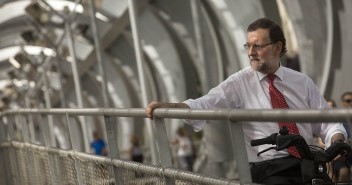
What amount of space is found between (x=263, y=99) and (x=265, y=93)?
0.19 feet

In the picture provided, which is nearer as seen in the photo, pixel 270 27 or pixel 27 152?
pixel 270 27

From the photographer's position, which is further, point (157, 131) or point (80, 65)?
point (80, 65)

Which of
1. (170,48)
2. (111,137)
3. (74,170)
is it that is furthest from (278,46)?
(170,48)

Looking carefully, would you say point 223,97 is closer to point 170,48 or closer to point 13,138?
point 13,138

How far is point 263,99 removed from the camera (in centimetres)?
605

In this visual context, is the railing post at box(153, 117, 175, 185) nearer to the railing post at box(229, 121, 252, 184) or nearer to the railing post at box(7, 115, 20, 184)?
the railing post at box(229, 121, 252, 184)

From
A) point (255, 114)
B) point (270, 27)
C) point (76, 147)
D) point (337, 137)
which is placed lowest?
point (76, 147)

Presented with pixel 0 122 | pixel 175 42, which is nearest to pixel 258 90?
pixel 0 122

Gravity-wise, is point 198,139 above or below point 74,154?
below

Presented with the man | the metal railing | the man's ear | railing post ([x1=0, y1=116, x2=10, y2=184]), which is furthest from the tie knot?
railing post ([x1=0, y1=116, x2=10, y2=184])

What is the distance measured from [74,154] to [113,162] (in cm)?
171

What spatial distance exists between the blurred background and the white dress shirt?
342cm

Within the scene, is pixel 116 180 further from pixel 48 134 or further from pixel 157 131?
pixel 48 134

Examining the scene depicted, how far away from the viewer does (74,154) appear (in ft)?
29.4
